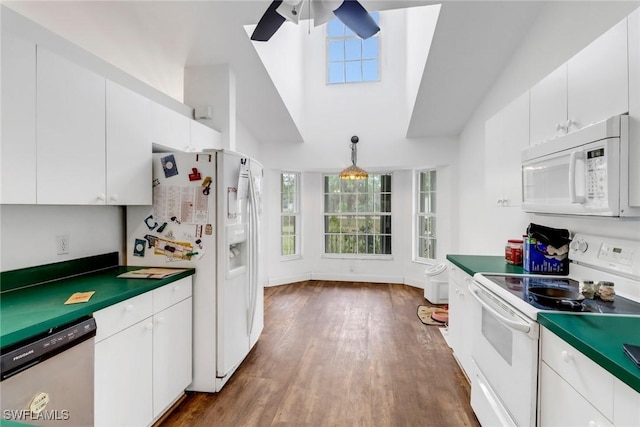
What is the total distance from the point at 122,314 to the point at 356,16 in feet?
7.24

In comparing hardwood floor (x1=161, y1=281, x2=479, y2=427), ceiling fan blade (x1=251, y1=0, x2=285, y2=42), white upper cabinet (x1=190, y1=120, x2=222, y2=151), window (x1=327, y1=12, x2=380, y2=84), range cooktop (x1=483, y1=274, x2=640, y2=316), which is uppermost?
window (x1=327, y1=12, x2=380, y2=84)

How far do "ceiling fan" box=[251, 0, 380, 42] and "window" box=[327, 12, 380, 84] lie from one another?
327 cm

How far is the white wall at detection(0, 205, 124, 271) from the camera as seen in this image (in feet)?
5.45

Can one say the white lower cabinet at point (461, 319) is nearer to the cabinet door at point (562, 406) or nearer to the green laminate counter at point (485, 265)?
the green laminate counter at point (485, 265)

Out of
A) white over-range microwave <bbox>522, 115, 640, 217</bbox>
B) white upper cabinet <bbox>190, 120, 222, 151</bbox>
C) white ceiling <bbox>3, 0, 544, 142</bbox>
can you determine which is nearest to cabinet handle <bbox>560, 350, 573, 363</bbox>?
white over-range microwave <bbox>522, 115, 640, 217</bbox>

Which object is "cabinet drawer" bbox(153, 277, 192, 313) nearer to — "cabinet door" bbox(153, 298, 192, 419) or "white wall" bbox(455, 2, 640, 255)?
"cabinet door" bbox(153, 298, 192, 419)

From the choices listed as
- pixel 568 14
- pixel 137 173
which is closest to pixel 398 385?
pixel 137 173

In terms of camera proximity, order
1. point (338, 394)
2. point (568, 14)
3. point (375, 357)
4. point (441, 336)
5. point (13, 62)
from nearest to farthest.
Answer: point (13, 62) → point (568, 14) → point (338, 394) → point (375, 357) → point (441, 336)

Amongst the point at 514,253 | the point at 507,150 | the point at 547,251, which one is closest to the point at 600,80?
the point at 507,150

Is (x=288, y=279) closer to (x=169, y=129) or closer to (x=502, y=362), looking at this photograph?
(x=169, y=129)

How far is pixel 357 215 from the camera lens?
5672 mm

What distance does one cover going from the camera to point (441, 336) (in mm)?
3217

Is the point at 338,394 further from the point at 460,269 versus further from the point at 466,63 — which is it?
the point at 466,63

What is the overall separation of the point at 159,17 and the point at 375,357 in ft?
11.3
